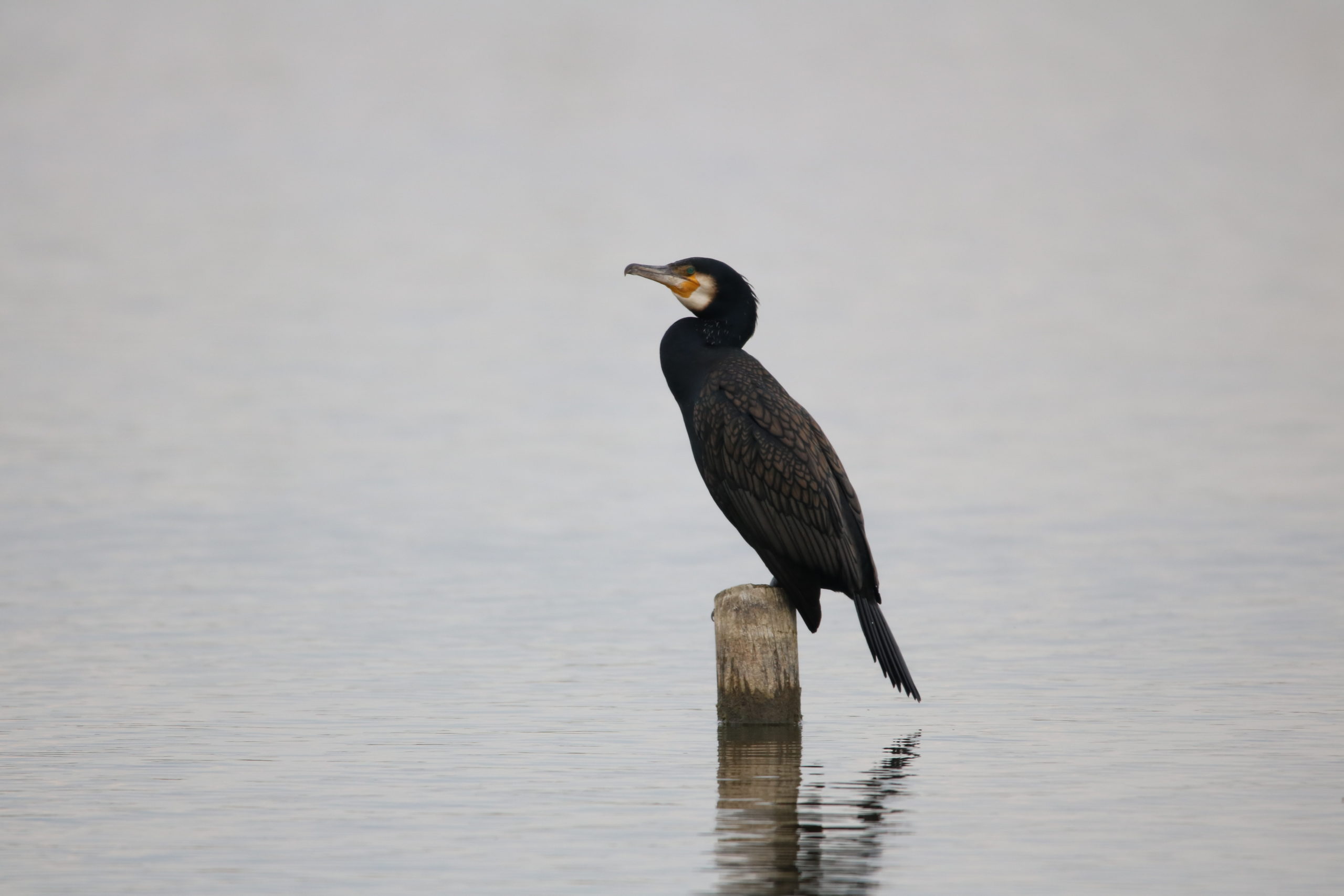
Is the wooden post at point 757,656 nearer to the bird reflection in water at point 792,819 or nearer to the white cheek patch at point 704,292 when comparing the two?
the bird reflection in water at point 792,819

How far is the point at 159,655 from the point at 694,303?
15.4 ft

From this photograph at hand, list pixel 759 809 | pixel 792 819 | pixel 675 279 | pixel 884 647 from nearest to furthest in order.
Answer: pixel 792 819 < pixel 759 809 < pixel 884 647 < pixel 675 279

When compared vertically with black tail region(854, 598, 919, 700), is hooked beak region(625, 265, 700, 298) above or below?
above

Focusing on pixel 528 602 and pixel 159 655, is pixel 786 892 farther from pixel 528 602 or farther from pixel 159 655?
pixel 528 602

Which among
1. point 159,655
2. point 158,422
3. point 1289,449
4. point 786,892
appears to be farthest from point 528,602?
point 158,422

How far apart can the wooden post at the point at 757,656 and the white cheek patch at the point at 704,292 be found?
1.46m

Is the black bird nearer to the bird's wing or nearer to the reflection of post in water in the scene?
the bird's wing

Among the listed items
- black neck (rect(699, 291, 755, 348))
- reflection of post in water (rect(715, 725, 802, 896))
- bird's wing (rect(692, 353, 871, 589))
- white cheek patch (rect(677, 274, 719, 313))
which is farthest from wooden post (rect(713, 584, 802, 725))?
white cheek patch (rect(677, 274, 719, 313))

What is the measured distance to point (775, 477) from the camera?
345 inches

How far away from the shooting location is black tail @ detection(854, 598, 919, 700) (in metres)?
8.68

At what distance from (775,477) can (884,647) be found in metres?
0.92

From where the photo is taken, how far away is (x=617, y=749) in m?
8.70

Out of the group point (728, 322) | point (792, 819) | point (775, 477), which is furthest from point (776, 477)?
point (792, 819)

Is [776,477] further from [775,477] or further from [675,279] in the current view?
[675,279]
